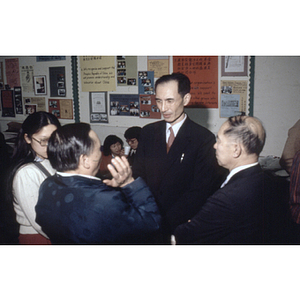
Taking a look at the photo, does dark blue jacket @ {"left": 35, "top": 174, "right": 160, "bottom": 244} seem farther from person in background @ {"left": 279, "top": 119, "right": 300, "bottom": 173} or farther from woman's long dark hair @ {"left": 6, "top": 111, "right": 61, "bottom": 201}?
person in background @ {"left": 279, "top": 119, "right": 300, "bottom": 173}

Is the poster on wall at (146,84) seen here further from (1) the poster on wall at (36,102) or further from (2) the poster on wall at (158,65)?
(1) the poster on wall at (36,102)

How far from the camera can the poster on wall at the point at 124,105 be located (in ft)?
5.10

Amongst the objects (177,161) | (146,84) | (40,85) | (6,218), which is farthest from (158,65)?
(6,218)

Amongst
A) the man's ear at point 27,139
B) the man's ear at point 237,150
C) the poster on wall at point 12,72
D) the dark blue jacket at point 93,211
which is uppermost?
the poster on wall at point 12,72

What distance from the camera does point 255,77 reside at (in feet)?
4.57

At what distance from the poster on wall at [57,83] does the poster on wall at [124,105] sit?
0.31 meters

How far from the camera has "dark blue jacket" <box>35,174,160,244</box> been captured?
0.83 metres

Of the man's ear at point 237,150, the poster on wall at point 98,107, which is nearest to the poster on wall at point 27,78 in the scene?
the poster on wall at point 98,107

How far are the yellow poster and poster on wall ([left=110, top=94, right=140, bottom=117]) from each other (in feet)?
0.22

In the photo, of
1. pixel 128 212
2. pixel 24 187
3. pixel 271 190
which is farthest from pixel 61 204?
pixel 271 190

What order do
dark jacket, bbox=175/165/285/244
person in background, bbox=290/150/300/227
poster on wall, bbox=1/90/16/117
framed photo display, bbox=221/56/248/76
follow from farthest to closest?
1. poster on wall, bbox=1/90/16/117
2. framed photo display, bbox=221/56/248/76
3. person in background, bbox=290/150/300/227
4. dark jacket, bbox=175/165/285/244

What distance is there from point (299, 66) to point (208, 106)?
1.60 ft

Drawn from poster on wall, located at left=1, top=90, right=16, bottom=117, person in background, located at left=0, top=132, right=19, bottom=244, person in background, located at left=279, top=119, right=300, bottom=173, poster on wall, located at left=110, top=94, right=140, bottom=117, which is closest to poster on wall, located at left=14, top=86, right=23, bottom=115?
poster on wall, located at left=1, top=90, right=16, bottom=117

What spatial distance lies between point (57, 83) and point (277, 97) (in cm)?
127
